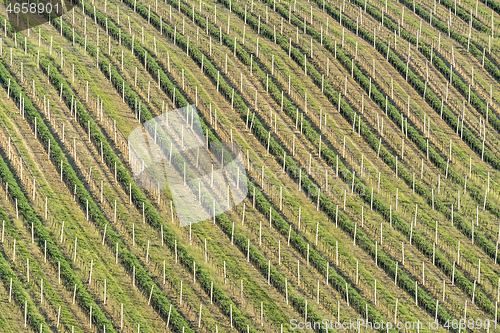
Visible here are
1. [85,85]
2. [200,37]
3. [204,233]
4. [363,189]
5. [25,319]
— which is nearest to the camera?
[25,319]

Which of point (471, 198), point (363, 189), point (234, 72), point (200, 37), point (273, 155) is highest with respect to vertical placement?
point (200, 37)

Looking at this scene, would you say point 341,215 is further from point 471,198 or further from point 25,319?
point 25,319

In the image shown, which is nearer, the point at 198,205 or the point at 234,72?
the point at 198,205

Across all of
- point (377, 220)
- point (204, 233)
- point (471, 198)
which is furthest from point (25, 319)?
point (471, 198)

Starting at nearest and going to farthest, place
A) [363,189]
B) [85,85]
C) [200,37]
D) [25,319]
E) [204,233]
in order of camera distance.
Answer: [25,319] → [204,233] → [363,189] → [85,85] → [200,37]

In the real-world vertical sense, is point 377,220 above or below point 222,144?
below

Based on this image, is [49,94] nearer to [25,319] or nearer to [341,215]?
[25,319]
